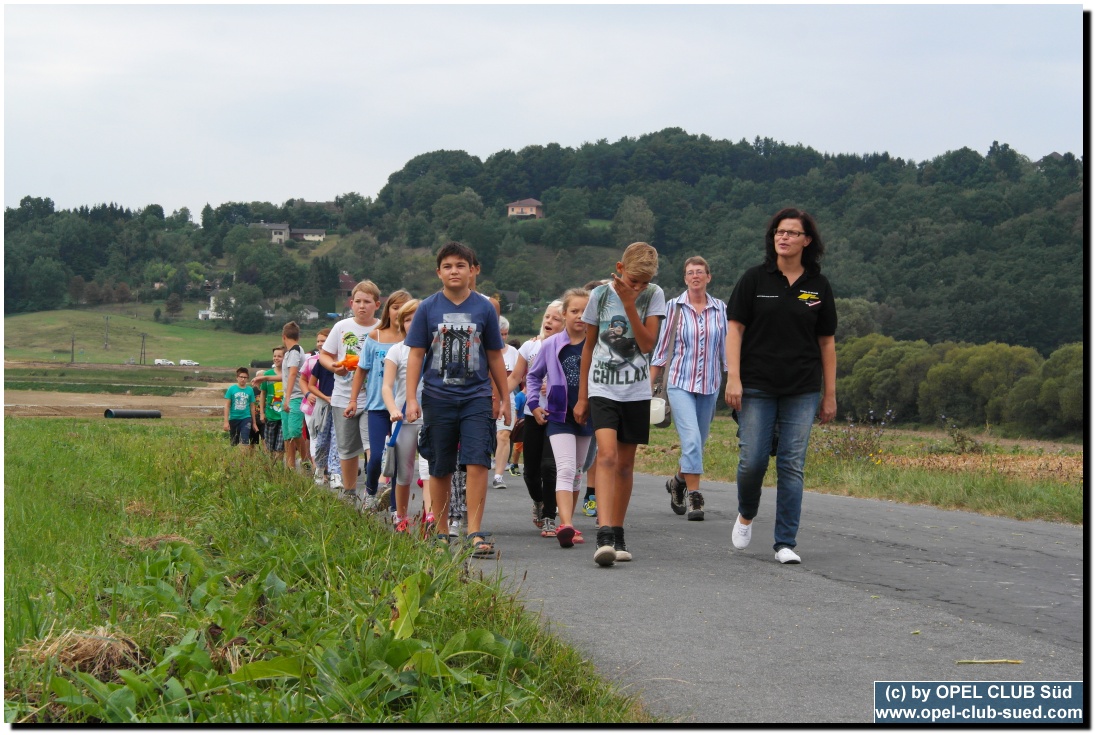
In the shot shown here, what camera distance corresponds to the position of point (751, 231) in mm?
141000

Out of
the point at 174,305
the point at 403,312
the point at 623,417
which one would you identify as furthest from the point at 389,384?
the point at 174,305

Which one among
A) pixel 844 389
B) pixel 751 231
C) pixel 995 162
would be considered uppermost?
pixel 995 162

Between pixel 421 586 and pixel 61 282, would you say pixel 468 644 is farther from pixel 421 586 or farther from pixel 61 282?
pixel 61 282

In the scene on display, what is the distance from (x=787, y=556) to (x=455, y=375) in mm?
2336

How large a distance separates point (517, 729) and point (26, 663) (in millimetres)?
1802

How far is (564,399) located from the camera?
8938 mm

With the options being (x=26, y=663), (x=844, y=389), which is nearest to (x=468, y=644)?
(x=26, y=663)

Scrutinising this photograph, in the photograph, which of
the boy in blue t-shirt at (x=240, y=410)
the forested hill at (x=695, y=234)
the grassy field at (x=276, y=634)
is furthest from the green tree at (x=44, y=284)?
the grassy field at (x=276, y=634)

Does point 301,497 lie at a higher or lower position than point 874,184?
lower

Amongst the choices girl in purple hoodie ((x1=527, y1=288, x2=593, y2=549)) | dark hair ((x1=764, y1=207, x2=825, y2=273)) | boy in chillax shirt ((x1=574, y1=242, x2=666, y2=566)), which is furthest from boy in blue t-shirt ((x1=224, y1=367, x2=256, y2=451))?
dark hair ((x1=764, y1=207, x2=825, y2=273))

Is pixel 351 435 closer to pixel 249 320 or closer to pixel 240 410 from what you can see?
pixel 240 410

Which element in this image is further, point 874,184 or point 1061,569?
point 874,184

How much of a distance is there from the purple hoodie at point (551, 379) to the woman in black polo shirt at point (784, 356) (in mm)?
1510

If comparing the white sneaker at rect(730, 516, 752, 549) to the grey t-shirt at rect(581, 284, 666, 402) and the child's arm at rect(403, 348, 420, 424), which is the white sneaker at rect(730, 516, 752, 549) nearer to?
the grey t-shirt at rect(581, 284, 666, 402)
